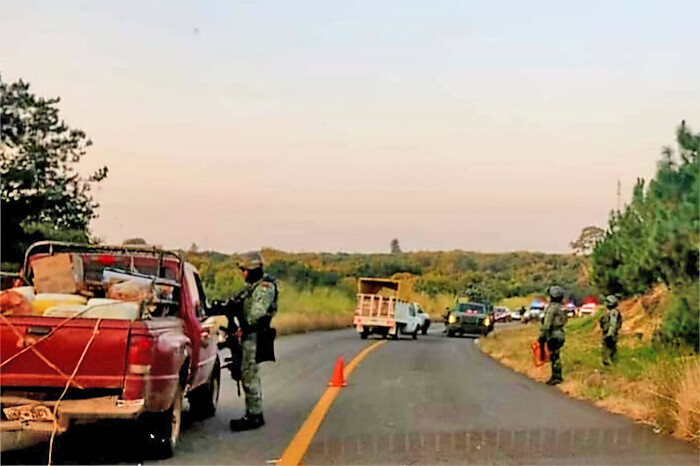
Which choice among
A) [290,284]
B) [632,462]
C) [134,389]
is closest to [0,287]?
[134,389]

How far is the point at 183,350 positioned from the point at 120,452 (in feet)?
3.48

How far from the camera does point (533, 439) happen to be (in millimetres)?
10844

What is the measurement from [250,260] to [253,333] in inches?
31.9

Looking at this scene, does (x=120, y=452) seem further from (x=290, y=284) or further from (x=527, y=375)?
(x=290, y=284)

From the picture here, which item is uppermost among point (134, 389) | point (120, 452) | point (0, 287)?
point (0, 287)

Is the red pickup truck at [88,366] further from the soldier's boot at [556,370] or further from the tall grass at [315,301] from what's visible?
the tall grass at [315,301]

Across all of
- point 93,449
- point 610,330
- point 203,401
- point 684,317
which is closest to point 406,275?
point 610,330

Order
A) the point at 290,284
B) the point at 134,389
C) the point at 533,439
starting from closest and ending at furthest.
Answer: the point at 134,389
the point at 533,439
the point at 290,284

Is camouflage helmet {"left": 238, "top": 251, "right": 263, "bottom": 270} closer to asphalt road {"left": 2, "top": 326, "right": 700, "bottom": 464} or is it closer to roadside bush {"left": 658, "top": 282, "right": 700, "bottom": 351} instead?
asphalt road {"left": 2, "top": 326, "right": 700, "bottom": 464}

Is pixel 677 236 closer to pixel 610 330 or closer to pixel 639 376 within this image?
pixel 639 376

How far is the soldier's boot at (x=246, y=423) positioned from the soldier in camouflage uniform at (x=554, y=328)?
298 inches

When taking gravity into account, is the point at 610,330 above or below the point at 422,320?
above

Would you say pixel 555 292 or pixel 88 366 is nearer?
pixel 88 366

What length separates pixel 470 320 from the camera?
4656cm
